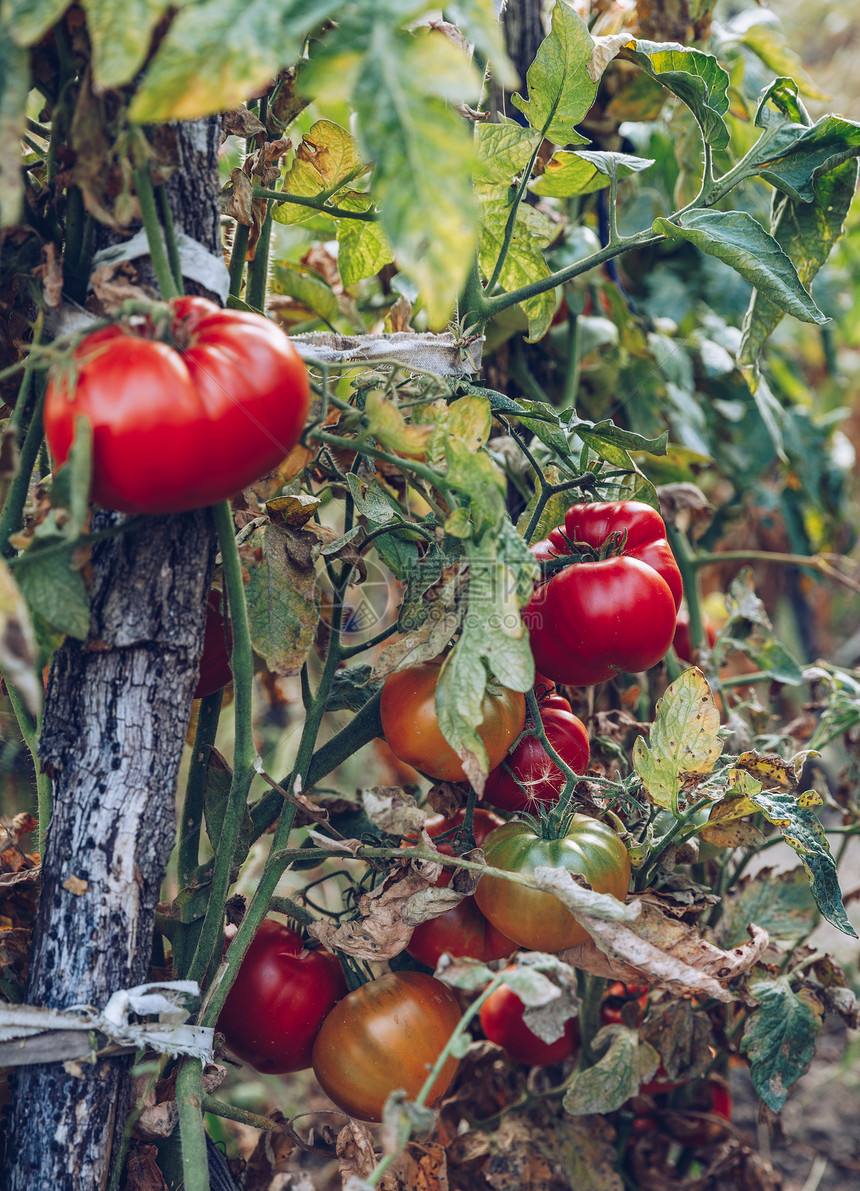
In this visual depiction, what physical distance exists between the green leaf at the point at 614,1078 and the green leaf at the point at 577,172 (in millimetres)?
889

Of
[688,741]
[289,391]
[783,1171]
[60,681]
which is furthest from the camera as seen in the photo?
[783,1171]

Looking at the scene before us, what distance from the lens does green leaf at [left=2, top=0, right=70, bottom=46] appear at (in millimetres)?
432

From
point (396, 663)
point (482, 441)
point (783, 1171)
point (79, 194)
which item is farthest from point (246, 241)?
point (783, 1171)

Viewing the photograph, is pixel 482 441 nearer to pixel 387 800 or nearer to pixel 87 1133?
pixel 387 800

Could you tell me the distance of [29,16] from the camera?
0.44m

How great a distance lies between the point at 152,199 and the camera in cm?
54

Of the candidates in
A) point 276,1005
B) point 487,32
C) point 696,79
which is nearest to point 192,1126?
point 276,1005

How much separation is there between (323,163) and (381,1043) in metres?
0.80

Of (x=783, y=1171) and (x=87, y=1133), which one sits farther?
(x=783, y=1171)

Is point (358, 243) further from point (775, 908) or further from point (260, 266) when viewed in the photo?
point (775, 908)

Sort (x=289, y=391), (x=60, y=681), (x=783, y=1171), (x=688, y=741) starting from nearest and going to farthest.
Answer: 1. (x=289, y=391)
2. (x=60, y=681)
3. (x=688, y=741)
4. (x=783, y=1171)

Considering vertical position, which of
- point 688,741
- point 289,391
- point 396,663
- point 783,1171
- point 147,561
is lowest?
point 783,1171

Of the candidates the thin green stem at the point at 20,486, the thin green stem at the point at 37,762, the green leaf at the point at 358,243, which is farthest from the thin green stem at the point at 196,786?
the green leaf at the point at 358,243

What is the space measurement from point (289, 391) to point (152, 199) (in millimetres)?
170
